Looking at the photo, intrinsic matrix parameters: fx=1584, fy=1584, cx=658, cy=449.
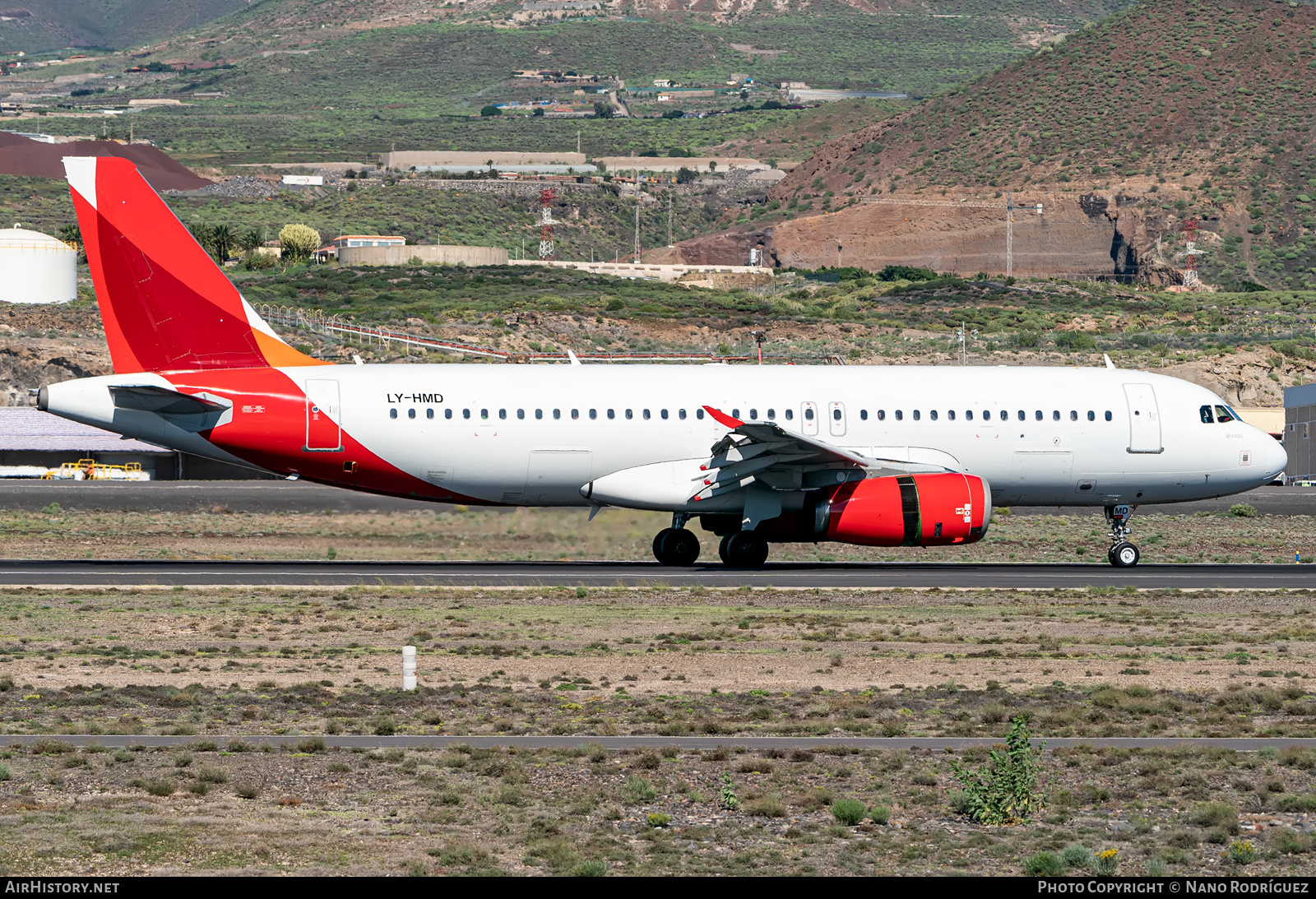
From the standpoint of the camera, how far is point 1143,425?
35438 millimetres

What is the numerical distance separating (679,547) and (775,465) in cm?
340

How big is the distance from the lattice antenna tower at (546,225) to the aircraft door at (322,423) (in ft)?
407

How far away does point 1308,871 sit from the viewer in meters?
11.5

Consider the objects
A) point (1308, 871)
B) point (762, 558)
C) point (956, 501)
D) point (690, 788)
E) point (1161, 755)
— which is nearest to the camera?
point (1308, 871)

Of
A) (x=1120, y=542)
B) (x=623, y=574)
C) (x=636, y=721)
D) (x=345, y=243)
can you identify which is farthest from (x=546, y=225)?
(x=636, y=721)

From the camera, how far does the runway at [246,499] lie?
166 feet

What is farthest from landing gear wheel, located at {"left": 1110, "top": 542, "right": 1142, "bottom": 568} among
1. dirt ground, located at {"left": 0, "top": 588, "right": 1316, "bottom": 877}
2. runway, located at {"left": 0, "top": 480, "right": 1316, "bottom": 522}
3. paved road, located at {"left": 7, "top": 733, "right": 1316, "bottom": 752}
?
paved road, located at {"left": 7, "top": 733, "right": 1316, "bottom": 752}

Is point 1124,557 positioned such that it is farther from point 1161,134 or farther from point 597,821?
point 1161,134

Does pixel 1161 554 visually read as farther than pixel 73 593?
Yes

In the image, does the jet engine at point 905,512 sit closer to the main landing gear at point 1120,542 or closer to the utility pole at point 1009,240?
the main landing gear at point 1120,542

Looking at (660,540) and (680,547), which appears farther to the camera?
(660,540)

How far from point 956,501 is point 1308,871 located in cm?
2037

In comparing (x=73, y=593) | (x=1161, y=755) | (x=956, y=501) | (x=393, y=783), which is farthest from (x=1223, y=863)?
(x=73, y=593)

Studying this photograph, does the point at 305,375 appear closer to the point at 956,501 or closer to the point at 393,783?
the point at 956,501
